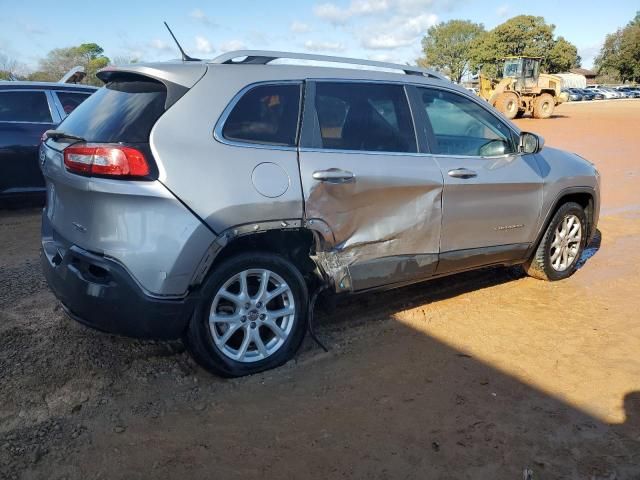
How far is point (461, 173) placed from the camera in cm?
401

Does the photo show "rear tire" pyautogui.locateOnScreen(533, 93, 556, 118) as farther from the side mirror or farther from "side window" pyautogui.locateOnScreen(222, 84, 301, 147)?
"side window" pyautogui.locateOnScreen(222, 84, 301, 147)

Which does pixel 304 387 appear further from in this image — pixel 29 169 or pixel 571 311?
pixel 29 169

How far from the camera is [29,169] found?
22.0 ft

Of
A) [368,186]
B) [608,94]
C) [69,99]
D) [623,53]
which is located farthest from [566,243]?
[623,53]

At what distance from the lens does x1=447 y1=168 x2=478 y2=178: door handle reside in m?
3.96

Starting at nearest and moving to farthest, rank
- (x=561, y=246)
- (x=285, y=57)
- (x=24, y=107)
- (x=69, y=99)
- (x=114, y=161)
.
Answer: (x=114, y=161) → (x=285, y=57) → (x=561, y=246) → (x=24, y=107) → (x=69, y=99)

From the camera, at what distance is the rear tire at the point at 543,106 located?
98.0ft

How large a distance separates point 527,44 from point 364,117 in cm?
7708

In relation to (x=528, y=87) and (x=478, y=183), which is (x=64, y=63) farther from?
(x=478, y=183)

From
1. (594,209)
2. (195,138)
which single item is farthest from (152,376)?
(594,209)

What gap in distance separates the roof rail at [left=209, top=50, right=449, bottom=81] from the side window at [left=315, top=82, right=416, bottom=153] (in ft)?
0.71

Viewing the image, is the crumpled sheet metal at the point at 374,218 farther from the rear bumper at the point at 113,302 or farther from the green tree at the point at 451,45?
the green tree at the point at 451,45

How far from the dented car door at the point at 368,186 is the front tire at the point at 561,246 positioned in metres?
1.50

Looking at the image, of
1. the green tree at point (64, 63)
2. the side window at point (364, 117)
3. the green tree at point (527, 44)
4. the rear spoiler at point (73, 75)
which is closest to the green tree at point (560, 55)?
the green tree at point (527, 44)
